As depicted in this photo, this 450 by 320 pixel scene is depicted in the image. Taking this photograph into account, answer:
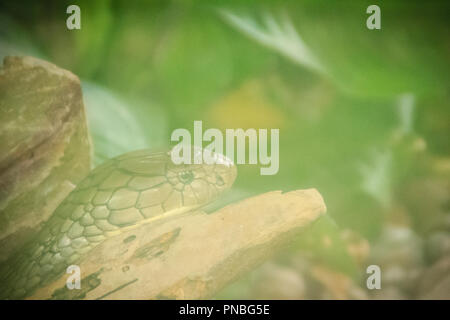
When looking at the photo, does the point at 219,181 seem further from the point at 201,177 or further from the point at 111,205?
the point at 111,205

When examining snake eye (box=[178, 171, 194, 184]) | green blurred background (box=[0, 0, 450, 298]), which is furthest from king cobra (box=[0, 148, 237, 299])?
green blurred background (box=[0, 0, 450, 298])

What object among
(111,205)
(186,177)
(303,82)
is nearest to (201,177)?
(186,177)

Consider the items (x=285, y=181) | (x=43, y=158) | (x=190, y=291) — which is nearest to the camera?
(x=190, y=291)

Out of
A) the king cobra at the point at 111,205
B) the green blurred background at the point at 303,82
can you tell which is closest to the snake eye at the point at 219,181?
the king cobra at the point at 111,205

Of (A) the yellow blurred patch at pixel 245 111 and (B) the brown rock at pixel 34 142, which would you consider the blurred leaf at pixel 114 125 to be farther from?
(A) the yellow blurred patch at pixel 245 111

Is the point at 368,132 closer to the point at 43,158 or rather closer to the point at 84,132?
the point at 84,132
